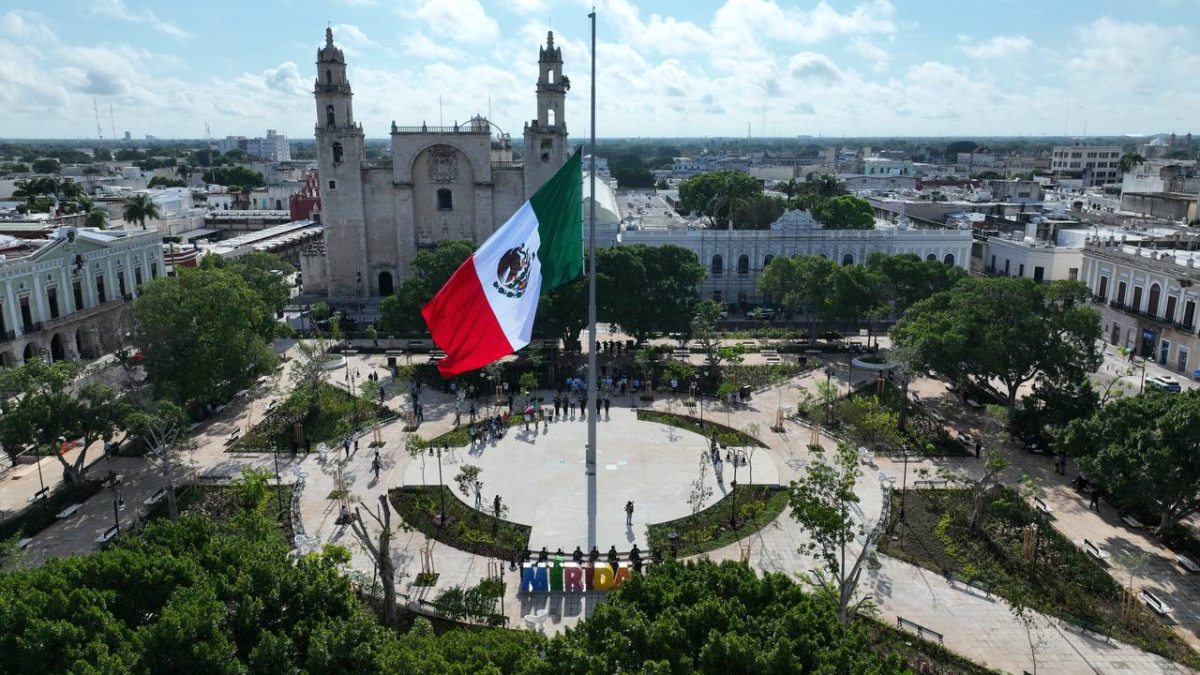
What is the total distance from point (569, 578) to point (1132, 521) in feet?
64.4

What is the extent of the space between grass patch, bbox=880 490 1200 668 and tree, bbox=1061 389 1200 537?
8.60 ft

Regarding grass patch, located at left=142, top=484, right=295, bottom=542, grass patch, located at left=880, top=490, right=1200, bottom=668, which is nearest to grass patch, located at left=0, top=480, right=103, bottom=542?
grass patch, located at left=142, top=484, right=295, bottom=542

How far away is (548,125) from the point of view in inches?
2430

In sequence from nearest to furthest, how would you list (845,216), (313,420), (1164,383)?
(1164,383)
(313,420)
(845,216)

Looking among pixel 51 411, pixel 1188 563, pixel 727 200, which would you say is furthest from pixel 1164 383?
pixel 727 200

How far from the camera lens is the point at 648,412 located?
128 feet

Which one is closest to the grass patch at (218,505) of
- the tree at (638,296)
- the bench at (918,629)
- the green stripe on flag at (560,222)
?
the green stripe on flag at (560,222)

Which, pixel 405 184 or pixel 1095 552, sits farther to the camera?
pixel 405 184

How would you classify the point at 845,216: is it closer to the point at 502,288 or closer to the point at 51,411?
the point at 502,288

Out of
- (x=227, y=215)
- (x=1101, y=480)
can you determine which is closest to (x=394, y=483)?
(x=1101, y=480)

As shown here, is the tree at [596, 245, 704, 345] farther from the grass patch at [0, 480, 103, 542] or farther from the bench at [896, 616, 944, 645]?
the grass patch at [0, 480, 103, 542]

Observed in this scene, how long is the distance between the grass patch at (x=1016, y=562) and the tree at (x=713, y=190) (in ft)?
194

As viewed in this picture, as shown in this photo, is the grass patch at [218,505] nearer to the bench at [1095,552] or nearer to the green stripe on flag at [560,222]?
the green stripe on flag at [560,222]

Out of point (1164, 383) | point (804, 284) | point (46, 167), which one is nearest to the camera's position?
point (1164, 383)
